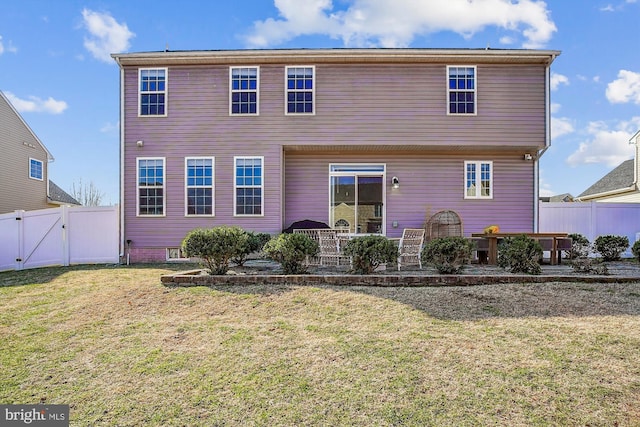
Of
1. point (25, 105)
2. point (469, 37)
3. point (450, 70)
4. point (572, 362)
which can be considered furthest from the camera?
point (25, 105)

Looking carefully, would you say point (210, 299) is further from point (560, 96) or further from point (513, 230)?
point (560, 96)

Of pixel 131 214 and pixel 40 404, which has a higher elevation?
pixel 131 214

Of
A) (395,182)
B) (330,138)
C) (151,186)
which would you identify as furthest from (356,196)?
(151,186)

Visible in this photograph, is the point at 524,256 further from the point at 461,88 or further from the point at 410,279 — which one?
the point at 461,88

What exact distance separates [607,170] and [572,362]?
2603cm

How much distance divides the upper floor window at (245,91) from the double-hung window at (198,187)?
6.27ft

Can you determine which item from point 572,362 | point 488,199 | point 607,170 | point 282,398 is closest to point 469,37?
point 488,199

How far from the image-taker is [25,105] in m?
18.4

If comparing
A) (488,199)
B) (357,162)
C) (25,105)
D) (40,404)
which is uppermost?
(25,105)

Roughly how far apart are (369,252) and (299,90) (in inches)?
252

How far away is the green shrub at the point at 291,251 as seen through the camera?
22.7ft

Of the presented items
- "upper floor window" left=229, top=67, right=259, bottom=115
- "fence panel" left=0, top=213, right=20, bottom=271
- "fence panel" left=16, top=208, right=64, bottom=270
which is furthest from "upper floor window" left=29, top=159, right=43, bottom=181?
"upper floor window" left=229, top=67, right=259, bottom=115

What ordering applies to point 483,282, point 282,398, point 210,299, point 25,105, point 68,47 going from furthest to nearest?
point 25,105, point 68,47, point 483,282, point 210,299, point 282,398

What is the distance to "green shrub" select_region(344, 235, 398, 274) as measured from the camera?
22.1 feet
